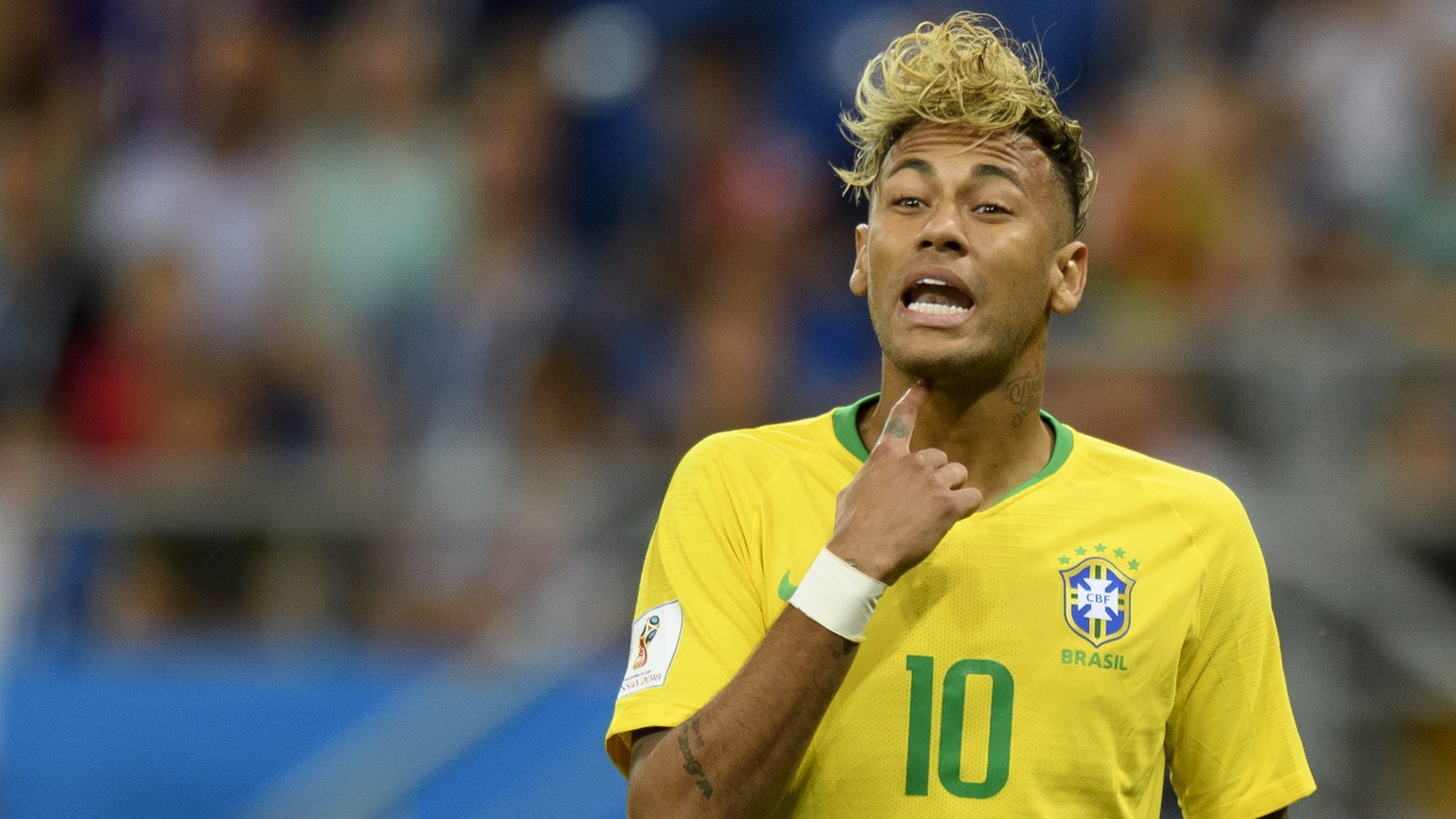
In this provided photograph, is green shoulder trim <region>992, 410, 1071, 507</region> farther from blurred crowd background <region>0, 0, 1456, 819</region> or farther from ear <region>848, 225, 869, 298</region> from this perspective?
blurred crowd background <region>0, 0, 1456, 819</region>

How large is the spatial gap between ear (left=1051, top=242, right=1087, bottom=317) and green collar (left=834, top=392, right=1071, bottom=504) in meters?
0.23

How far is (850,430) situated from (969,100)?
1.98 feet

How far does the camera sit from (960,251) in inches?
124

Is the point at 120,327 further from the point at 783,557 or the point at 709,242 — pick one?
the point at 783,557

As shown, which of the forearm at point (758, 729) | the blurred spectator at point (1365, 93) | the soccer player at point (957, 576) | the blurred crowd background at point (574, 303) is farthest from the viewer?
the blurred spectator at point (1365, 93)

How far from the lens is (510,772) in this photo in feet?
20.4

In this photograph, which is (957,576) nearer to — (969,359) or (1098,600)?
(1098,600)

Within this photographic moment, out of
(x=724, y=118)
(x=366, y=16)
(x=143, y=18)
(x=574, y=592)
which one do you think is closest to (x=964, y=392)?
(x=574, y=592)

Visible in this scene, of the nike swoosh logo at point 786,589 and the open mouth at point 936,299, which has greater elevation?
the open mouth at point 936,299

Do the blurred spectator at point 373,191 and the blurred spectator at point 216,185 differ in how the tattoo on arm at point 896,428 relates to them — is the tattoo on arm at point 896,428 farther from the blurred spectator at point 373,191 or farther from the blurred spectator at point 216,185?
the blurred spectator at point 216,185

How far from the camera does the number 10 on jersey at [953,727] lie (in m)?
3.01

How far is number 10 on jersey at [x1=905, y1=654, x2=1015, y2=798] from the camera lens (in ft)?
9.87

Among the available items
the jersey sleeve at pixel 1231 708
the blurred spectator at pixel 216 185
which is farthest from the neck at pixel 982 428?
the blurred spectator at pixel 216 185

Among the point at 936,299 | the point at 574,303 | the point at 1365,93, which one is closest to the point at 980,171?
the point at 936,299
